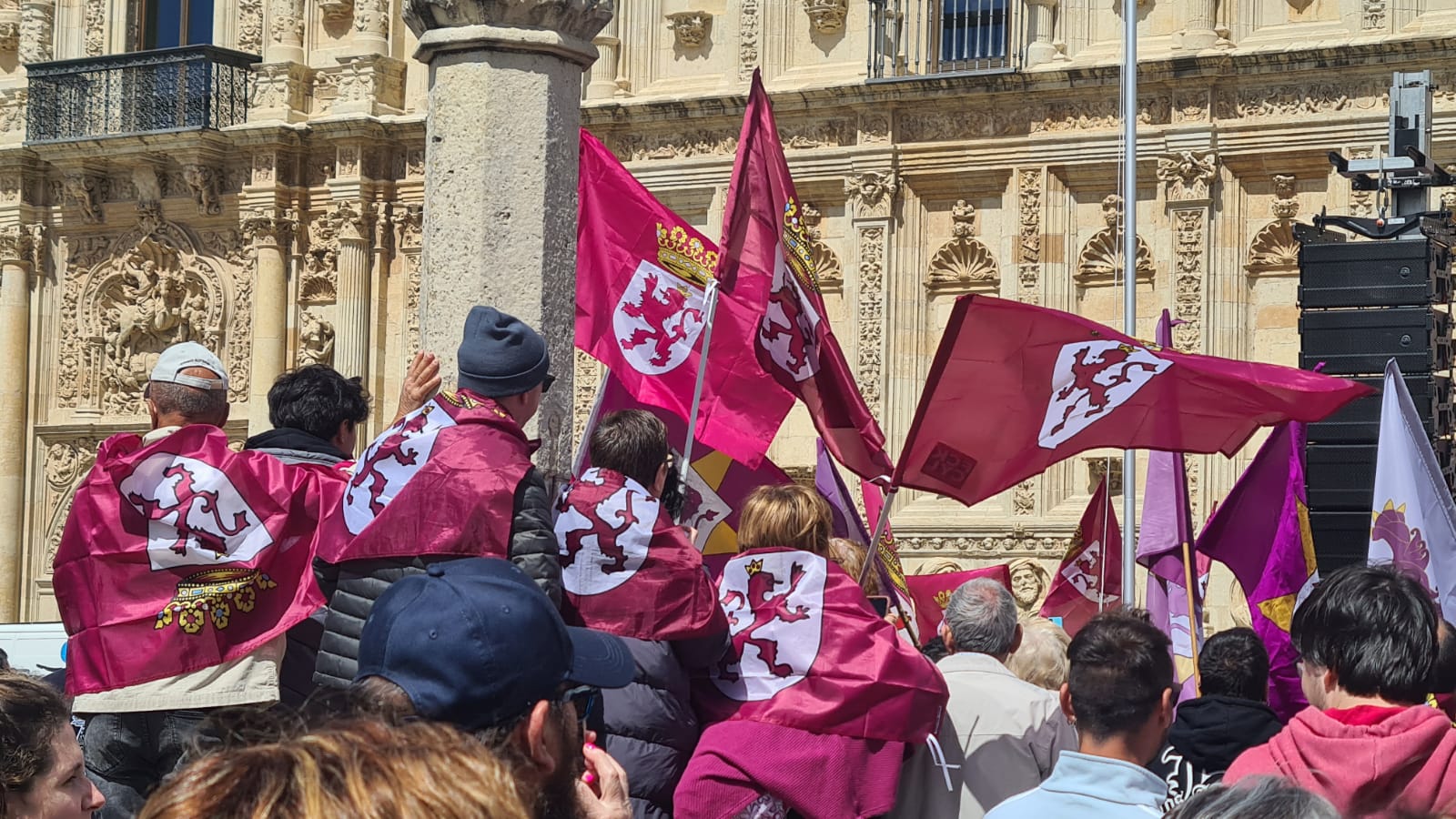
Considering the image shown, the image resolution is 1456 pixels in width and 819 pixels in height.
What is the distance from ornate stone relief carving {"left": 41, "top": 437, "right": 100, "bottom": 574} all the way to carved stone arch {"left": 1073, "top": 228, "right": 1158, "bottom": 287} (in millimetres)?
10239

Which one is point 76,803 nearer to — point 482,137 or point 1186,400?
point 482,137

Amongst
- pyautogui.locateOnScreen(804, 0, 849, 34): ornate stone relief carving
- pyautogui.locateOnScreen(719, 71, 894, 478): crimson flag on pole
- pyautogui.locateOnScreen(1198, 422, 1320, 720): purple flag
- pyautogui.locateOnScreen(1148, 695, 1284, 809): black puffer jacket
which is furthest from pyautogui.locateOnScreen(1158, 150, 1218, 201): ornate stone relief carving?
pyautogui.locateOnScreen(1148, 695, 1284, 809): black puffer jacket

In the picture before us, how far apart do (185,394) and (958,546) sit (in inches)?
510

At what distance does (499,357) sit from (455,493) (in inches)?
14.8

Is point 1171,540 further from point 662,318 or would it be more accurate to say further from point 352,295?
point 352,295

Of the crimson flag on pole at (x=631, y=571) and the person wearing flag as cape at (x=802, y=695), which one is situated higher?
the crimson flag on pole at (x=631, y=571)

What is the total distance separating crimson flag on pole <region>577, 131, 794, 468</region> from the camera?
719 centimetres

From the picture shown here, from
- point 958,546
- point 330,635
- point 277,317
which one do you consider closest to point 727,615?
point 330,635

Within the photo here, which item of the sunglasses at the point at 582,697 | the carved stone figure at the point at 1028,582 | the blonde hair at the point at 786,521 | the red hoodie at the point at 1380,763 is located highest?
the blonde hair at the point at 786,521

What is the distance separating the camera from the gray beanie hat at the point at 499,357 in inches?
187

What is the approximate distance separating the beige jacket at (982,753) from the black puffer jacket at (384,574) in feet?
3.52

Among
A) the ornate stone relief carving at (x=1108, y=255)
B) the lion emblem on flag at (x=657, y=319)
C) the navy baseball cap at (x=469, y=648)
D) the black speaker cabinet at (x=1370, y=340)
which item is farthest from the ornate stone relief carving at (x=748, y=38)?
the navy baseball cap at (x=469, y=648)

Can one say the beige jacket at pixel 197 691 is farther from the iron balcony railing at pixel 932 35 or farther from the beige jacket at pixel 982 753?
the iron balcony railing at pixel 932 35

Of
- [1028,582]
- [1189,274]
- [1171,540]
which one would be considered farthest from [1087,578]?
[1189,274]
